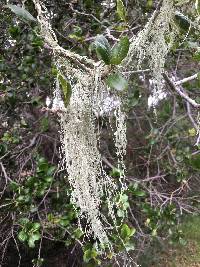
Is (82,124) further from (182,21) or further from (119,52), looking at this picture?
(182,21)

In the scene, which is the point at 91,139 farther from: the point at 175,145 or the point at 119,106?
the point at 175,145

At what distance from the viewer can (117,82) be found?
101 centimetres

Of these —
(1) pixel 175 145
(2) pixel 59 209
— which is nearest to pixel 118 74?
(2) pixel 59 209

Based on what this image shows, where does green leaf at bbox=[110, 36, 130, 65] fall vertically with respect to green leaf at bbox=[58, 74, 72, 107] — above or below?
above

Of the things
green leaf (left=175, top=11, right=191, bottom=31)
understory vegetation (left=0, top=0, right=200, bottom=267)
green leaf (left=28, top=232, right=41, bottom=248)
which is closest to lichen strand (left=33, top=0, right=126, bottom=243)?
understory vegetation (left=0, top=0, right=200, bottom=267)

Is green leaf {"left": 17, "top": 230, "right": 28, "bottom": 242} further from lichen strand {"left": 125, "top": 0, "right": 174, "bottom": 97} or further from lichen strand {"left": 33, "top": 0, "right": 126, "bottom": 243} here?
lichen strand {"left": 125, "top": 0, "right": 174, "bottom": 97}

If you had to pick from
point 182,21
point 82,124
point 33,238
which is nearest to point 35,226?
point 33,238

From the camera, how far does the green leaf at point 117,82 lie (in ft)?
3.27

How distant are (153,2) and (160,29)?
4.31 feet

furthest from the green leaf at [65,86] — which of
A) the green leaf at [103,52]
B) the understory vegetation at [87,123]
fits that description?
the green leaf at [103,52]

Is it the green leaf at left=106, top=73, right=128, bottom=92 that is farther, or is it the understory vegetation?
the understory vegetation

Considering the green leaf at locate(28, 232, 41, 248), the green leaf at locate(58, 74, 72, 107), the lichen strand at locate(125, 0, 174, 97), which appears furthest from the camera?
the green leaf at locate(28, 232, 41, 248)

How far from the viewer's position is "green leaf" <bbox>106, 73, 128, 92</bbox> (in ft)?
3.27

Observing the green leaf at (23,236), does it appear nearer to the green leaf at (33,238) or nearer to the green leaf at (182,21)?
the green leaf at (33,238)
